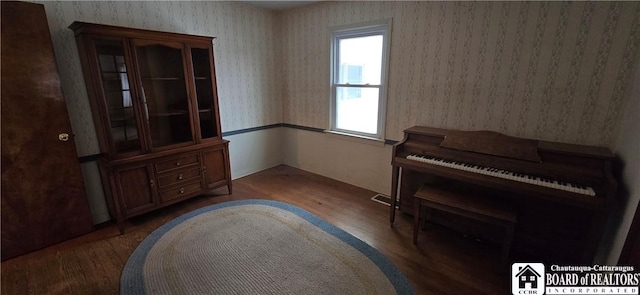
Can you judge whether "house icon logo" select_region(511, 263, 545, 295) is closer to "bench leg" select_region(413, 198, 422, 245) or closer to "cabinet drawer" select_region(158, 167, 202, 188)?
"bench leg" select_region(413, 198, 422, 245)

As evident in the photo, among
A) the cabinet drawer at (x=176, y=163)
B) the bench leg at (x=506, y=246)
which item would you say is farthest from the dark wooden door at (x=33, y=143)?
the bench leg at (x=506, y=246)

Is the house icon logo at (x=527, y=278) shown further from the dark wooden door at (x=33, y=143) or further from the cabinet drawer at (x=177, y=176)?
the dark wooden door at (x=33, y=143)

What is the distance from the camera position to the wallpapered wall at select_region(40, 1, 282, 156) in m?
A: 2.22

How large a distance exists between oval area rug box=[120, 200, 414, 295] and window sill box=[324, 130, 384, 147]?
1133 mm

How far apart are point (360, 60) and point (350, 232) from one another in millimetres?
1965

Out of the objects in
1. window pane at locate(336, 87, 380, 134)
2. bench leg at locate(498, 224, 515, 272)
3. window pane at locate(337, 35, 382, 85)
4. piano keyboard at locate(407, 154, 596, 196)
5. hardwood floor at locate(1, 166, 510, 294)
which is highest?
window pane at locate(337, 35, 382, 85)

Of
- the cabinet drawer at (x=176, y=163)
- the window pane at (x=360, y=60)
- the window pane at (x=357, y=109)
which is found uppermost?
the window pane at (x=360, y=60)

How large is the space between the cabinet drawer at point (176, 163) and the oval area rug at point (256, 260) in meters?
0.51

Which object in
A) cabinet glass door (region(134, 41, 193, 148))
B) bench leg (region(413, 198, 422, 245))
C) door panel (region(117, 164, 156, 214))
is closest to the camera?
bench leg (region(413, 198, 422, 245))

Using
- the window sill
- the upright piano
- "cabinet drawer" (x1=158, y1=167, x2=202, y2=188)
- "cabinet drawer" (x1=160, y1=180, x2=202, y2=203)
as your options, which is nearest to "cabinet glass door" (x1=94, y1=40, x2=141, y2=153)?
"cabinet drawer" (x1=158, y1=167, x2=202, y2=188)

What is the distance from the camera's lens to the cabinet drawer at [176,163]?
2.57 metres

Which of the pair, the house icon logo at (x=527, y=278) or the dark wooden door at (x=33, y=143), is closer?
the house icon logo at (x=527, y=278)

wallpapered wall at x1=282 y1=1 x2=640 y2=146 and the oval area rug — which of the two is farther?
wallpapered wall at x1=282 y1=1 x2=640 y2=146

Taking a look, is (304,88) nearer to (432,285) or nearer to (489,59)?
(489,59)
